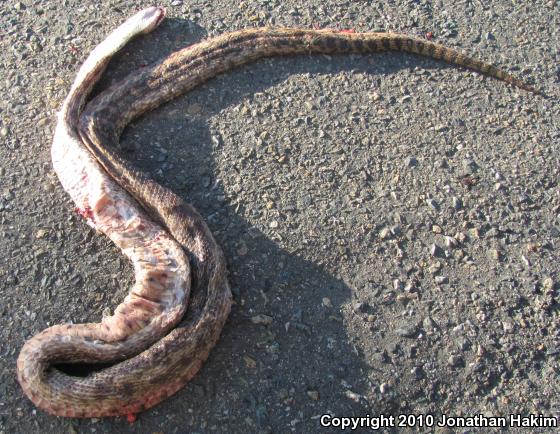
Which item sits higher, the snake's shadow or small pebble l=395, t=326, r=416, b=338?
the snake's shadow

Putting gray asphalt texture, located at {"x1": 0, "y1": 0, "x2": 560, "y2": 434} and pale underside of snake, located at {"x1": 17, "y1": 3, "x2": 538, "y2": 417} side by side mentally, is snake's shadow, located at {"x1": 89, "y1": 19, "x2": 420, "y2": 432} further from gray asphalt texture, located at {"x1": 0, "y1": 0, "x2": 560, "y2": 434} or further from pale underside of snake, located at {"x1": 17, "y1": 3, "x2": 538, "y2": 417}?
pale underside of snake, located at {"x1": 17, "y1": 3, "x2": 538, "y2": 417}

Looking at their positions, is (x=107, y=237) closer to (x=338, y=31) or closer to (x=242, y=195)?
(x=242, y=195)

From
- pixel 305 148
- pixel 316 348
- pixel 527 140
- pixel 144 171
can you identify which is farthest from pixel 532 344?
pixel 144 171

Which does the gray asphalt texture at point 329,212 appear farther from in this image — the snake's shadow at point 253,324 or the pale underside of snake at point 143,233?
the pale underside of snake at point 143,233

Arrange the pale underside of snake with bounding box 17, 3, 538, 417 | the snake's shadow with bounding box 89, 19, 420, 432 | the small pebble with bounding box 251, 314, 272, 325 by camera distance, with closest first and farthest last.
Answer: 1. the pale underside of snake with bounding box 17, 3, 538, 417
2. the snake's shadow with bounding box 89, 19, 420, 432
3. the small pebble with bounding box 251, 314, 272, 325

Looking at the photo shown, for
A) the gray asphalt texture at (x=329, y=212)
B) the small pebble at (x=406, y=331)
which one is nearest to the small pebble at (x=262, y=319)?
the gray asphalt texture at (x=329, y=212)

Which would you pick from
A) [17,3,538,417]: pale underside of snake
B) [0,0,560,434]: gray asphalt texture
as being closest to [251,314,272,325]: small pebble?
[0,0,560,434]: gray asphalt texture

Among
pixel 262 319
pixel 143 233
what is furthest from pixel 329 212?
pixel 143 233
